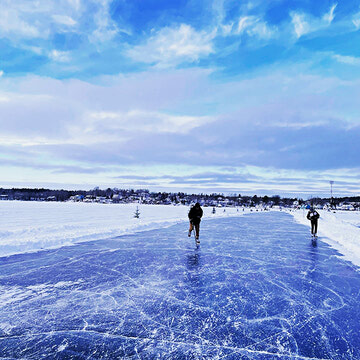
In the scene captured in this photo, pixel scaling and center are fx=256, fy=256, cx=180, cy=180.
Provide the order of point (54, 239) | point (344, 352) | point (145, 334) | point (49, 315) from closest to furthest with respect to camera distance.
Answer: point (344, 352) < point (145, 334) < point (49, 315) < point (54, 239)

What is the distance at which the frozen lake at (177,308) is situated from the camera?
9.51ft

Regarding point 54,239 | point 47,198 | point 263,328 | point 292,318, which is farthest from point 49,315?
point 47,198

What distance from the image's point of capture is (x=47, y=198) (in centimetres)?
15762

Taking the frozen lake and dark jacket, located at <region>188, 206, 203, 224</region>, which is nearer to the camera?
the frozen lake

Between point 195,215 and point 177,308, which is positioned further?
point 195,215

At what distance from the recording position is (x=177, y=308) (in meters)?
3.95

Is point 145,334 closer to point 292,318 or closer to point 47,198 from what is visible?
point 292,318

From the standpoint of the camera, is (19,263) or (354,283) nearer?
(354,283)

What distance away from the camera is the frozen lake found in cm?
290

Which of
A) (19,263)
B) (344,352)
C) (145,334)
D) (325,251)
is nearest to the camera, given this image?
(344,352)

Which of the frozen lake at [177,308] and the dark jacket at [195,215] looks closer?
the frozen lake at [177,308]

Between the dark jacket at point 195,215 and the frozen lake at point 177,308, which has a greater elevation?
the dark jacket at point 195,215

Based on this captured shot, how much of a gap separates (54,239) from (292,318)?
8956mm

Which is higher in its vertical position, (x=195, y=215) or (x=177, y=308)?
(x=195, y=215)
